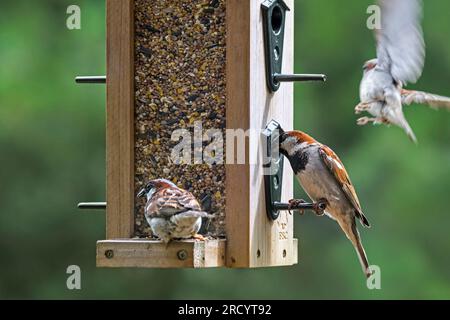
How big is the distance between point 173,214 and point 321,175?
1.24 m

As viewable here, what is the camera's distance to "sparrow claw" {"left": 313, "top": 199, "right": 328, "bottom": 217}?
732 centimetres

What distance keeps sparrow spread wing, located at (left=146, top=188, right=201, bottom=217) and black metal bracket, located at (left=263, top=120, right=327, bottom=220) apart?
2.19 ft

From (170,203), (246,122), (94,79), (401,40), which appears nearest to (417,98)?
(401,40)

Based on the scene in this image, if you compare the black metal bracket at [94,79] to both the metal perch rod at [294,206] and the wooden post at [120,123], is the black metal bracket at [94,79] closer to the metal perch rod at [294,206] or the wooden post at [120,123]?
the wooden post at [120,123]

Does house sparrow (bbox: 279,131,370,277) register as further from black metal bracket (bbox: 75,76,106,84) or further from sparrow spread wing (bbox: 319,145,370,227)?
black metal bracket (bbox: 75,76,106,84)

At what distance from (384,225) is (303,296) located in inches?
41.5

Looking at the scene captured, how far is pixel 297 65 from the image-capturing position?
13.0 metres

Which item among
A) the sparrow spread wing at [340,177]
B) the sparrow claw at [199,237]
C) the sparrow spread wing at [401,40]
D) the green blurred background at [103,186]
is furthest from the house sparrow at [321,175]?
the green blurred background at [103,186]

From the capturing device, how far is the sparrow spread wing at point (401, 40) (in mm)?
7355

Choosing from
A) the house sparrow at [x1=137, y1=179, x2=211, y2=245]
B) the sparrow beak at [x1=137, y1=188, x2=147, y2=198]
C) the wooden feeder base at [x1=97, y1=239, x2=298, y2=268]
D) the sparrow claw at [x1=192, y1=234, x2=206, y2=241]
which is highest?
the sparrow beak at [x1=137, y1=188, x2=147, y2=198]

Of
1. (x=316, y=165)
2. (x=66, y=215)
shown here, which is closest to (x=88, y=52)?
(x=66, y=215)

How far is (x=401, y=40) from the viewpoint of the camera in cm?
754

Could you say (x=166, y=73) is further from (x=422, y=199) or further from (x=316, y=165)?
(x=422, y=199)

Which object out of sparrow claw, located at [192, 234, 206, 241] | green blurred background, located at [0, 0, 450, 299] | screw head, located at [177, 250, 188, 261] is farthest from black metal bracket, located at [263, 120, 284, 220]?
green blurred background, located at [0, 0, 450, 299]
